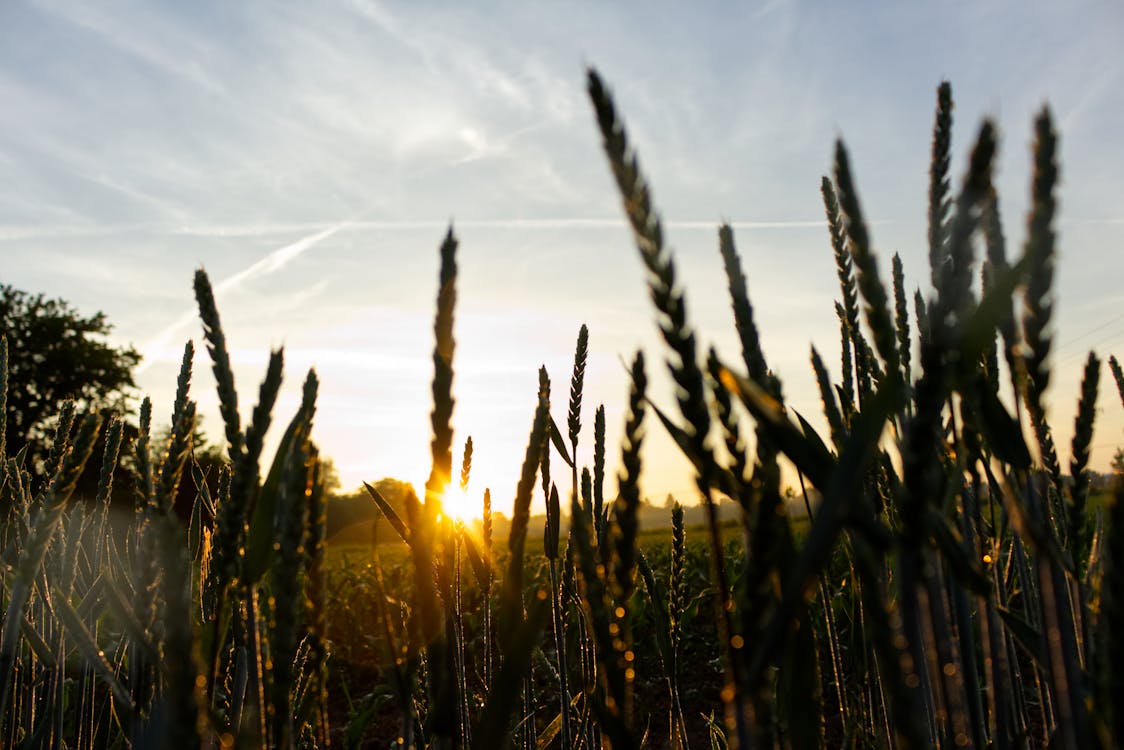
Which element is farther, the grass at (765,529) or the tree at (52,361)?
the tree at (52,361)

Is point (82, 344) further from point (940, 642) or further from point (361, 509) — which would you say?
point (940, 642)

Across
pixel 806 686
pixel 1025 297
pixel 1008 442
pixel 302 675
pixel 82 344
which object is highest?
pixel 82 344

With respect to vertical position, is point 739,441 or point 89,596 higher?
point 739,441

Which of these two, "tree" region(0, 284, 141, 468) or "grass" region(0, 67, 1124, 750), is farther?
"tree" region(0, 284, 141, 468)

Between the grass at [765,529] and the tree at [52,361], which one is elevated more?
the tree at [52,361]

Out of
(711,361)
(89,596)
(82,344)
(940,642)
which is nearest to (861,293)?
(711,361)

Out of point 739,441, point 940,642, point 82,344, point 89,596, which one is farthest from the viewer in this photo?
point 82,344

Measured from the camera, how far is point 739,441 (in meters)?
0.65

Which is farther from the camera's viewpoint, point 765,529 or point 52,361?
point 52,361

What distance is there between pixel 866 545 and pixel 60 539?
195 cm

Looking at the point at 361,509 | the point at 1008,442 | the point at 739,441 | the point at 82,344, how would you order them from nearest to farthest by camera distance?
the point at 739,441, the point at 1008,442, the point at 82,344, the point at 361,509

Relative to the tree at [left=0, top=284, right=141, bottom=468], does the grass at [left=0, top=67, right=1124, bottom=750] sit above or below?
below

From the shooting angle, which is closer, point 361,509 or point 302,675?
point 302,675

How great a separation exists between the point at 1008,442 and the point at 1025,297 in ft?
1.04
